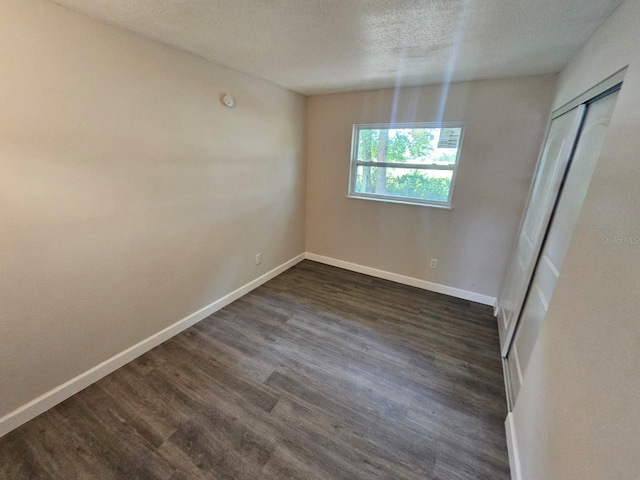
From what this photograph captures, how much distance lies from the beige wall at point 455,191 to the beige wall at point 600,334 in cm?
106

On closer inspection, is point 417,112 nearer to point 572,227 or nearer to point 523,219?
point 523,219

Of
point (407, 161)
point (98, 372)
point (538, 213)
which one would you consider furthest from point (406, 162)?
point (98, 372)

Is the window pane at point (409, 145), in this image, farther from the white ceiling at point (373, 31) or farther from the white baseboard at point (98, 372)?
the white baseboard at point (98, 372)

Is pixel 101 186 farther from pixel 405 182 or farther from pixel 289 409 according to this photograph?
pixel 405 182

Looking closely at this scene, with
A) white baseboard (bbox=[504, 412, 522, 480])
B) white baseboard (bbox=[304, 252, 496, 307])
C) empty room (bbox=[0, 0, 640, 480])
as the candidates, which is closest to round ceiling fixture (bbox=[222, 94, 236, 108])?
empty room (bbox=[0, 0, 640, 480])

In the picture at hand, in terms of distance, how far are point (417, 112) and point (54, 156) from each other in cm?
295

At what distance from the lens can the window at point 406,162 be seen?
272 cm

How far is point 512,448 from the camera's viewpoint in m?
1.38

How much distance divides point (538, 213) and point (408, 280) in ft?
5.18

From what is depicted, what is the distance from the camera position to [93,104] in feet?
4.89

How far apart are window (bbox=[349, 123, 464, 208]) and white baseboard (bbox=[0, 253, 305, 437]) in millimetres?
2072

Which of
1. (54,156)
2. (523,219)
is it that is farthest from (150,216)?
(523,219)

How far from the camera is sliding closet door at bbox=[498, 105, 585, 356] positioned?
1.59m

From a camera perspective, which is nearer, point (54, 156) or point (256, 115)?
point (54, 156)
